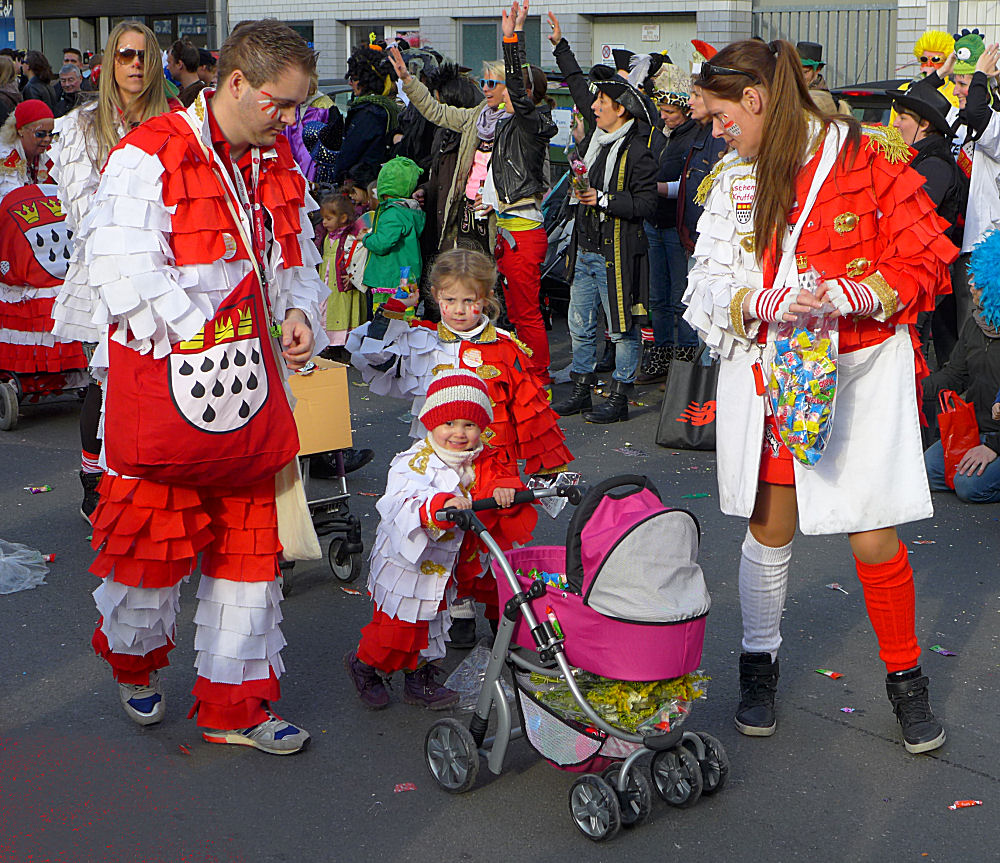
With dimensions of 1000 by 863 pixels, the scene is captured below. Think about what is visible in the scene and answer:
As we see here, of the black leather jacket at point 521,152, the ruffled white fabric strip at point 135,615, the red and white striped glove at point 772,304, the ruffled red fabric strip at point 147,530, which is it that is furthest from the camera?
the black leather jacket at point 521,152

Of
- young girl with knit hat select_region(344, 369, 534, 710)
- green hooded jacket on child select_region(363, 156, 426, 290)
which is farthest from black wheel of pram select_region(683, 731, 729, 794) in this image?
green hooded jacket on child select_region(363, 156, 426, 290)

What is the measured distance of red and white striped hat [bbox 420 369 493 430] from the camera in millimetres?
4219

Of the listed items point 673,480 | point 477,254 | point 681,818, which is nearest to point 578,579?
point 681,818

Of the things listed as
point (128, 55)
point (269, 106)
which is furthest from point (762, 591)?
point (128, 55)

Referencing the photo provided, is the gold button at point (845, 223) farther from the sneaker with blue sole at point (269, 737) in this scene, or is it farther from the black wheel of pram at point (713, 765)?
the sneaker with blue sole at point (269, 737)

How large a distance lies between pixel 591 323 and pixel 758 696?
477 centimetres

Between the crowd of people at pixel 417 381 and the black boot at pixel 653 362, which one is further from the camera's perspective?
the black boot at pixel 653 362

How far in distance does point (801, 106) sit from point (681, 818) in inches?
81.4

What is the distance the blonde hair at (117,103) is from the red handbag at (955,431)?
167 inches

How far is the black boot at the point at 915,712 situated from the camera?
404 cm

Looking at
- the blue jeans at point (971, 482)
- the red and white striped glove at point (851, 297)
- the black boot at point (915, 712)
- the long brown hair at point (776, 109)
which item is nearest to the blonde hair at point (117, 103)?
the long brown hair at point (776, 109)

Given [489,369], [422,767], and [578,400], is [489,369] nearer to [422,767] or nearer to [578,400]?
[422,767]

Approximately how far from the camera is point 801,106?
12.3 feet

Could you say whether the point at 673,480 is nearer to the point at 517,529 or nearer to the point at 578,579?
the point at 517,529
